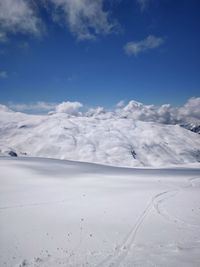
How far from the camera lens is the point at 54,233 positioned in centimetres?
972

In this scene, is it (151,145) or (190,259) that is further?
(151,145)

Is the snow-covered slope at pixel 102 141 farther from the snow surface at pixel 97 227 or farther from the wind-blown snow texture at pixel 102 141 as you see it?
the snow surface at pixel 97 227

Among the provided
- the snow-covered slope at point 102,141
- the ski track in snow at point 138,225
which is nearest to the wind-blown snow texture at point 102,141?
the snow-covered slope at point 102,141

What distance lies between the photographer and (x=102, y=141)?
140 metres

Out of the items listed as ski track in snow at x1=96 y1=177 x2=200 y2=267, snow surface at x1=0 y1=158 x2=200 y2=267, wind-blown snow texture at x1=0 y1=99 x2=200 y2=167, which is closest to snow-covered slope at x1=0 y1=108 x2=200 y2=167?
wind-blown snow texture at x1=0 y1=99 x2=200 y2=167

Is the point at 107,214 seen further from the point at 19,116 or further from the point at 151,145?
the point at 19,116

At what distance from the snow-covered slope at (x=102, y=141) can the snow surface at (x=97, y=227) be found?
95.8 metres

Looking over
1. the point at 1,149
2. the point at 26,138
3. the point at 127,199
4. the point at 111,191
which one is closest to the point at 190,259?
the point at 127,199

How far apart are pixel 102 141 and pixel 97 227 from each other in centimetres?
12951

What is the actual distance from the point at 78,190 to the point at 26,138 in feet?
461

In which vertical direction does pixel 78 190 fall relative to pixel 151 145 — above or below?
below

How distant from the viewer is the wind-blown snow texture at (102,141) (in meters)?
124

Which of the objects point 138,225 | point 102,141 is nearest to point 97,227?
point 138,225

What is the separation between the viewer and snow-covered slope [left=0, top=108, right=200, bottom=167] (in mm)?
124188
